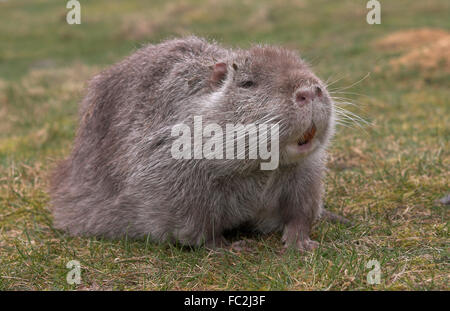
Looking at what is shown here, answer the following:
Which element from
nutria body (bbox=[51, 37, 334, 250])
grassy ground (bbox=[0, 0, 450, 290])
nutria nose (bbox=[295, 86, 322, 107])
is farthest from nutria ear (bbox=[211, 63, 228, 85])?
grassy ground (bbox=[0, 0, 450, 290])

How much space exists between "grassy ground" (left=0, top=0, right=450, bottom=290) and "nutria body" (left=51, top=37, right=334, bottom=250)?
18 centimetres

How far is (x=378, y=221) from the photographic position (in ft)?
14.0

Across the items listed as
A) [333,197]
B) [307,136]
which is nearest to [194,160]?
[307,136]

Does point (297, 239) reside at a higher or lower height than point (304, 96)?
lower

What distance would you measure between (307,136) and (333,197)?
1.42 m

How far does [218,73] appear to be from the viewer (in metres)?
3.95

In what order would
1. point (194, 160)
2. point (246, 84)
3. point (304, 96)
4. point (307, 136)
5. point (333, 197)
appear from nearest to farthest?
1. point (304, 96)
2. point (307, 136)
3. point (246, 84)
4. point (194, 160)
5. point (333, 197)

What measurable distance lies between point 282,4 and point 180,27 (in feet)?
10.3

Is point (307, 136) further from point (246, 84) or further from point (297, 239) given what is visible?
point (297, 239)

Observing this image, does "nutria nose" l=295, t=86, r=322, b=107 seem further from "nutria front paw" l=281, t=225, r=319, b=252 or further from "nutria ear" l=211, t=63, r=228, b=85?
"nutria front paw" l=281, t=225, r=319, b=252

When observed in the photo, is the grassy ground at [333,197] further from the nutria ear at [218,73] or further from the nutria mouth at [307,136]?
the nutria ear at [218,73]

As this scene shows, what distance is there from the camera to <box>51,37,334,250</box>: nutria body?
3.62 metres

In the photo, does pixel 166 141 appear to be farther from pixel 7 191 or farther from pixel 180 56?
pixel 7 191

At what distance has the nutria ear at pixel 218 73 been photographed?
3930mm
